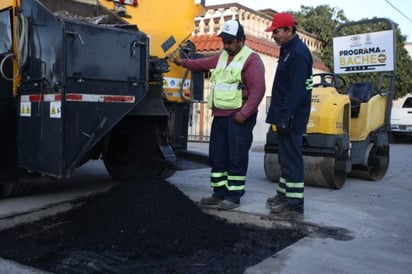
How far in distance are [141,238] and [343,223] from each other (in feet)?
6.21

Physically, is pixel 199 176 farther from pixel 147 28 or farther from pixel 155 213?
pixel 155 213

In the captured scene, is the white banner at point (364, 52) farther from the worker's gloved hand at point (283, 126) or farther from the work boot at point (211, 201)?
the work boot at point (211, 201)

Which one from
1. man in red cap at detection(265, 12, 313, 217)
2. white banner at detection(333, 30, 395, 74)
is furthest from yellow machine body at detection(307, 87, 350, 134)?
man in red cap at detection(265, 12, 313, 217)

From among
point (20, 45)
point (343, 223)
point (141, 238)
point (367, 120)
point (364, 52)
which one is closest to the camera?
point (141, 238)

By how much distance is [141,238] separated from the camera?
407 cm

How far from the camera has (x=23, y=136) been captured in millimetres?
4809

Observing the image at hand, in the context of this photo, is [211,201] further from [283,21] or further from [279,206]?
[283,21]

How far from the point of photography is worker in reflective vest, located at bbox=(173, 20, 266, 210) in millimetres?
4863

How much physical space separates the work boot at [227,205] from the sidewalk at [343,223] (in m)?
0.06

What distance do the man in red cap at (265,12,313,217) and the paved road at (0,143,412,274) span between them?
27 centimetres

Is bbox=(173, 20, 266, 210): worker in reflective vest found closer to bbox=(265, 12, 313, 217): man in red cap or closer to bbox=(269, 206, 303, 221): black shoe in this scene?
bbox=(265, 12, 313, 217): man in red cap

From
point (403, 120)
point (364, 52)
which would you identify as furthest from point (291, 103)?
point (403, 120)

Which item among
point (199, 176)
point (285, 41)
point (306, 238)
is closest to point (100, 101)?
point (285, 41)

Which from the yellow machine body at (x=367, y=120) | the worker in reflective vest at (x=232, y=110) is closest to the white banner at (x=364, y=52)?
the yellow machine body at (x=367, y=120)
